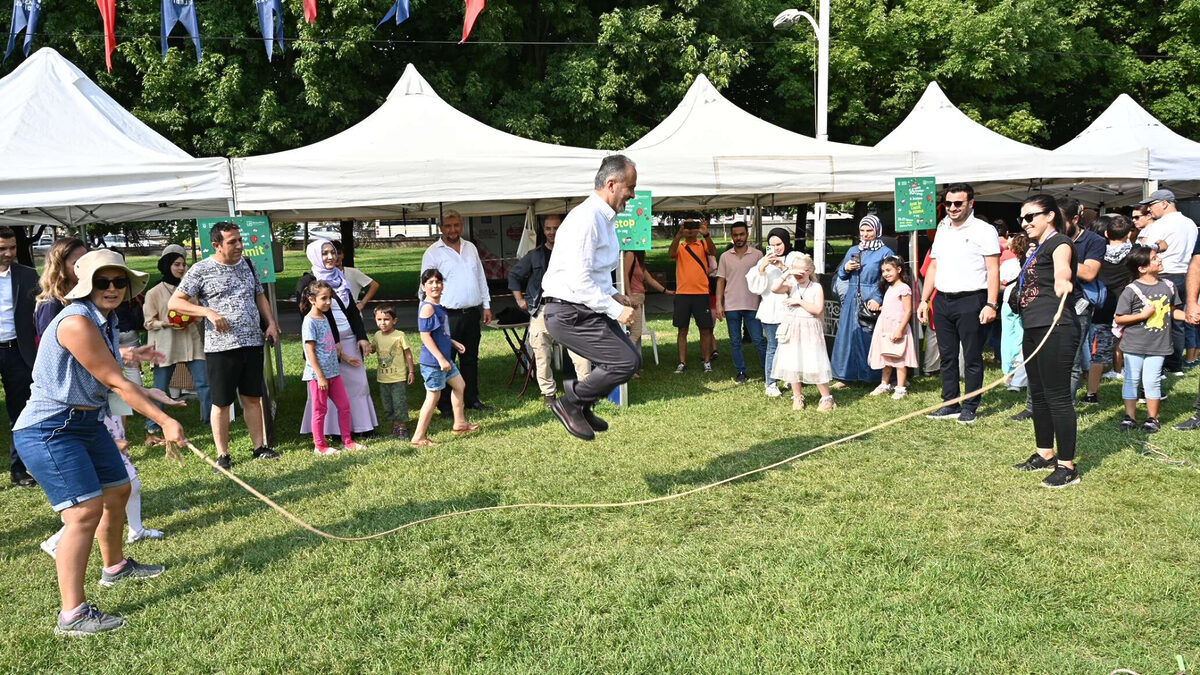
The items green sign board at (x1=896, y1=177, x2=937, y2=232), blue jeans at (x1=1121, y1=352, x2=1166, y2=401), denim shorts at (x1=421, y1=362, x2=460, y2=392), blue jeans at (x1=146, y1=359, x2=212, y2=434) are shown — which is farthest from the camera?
green sign board at (x1=896, y1=177, x2=937, y2=232)

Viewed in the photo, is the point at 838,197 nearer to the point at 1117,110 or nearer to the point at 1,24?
the point at 1117,110

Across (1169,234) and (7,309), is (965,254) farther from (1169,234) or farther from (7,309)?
(7,309)

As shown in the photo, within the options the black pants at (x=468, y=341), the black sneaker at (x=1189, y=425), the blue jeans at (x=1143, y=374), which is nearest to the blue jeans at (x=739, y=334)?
the black pants at (x=468, y=341)

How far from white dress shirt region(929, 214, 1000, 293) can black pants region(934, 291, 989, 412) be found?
11 cm

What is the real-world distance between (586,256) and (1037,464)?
10.8 ft

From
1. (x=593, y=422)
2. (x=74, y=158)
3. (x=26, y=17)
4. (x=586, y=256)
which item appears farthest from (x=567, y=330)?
(x=26, y=17)

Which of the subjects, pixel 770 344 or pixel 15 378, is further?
pixel 770 344

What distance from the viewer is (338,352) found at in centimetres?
676

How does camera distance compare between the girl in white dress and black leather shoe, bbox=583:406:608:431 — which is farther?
the girl in white dress

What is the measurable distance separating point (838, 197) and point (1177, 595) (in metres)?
8.58

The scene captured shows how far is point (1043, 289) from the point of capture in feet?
17.0

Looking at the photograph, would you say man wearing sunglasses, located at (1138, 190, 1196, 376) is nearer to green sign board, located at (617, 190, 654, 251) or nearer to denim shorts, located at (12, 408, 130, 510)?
green sign board, located at (617, 190, 654, 251)

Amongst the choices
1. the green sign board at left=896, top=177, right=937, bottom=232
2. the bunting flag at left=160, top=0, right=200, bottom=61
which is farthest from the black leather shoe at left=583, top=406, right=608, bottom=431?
the bunting flag at left=160, top=0, right=200, bottom=61

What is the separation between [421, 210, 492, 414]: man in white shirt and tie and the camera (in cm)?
769
